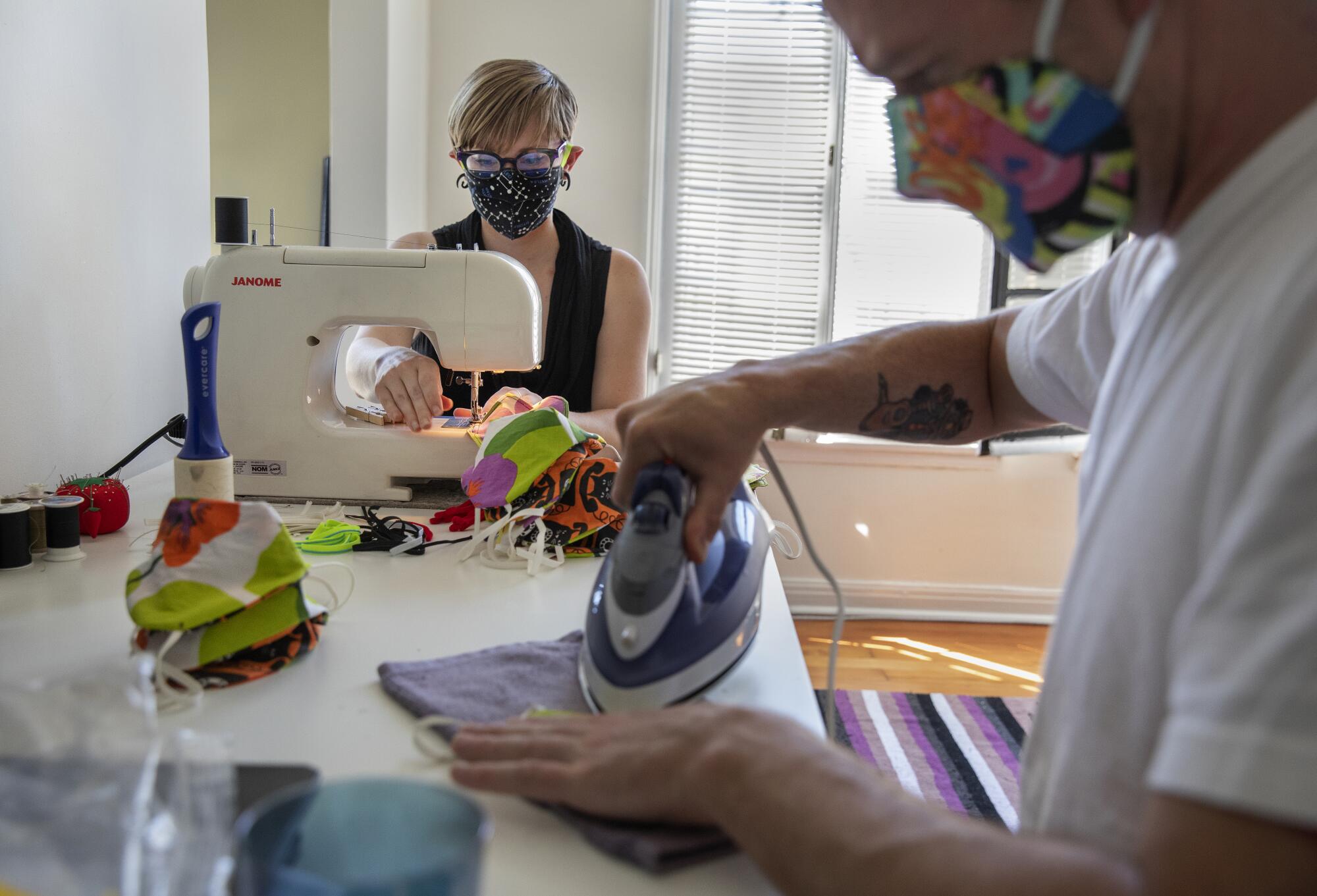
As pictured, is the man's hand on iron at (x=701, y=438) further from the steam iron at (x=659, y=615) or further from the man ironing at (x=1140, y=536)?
the man ironing at (x=1140, y=536)

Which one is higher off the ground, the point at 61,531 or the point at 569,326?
the point at 569,326

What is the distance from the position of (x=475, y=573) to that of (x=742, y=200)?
2461 millimetres

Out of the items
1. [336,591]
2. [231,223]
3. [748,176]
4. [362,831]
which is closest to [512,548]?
[336,591]

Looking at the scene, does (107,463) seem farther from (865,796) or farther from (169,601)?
(865,796)

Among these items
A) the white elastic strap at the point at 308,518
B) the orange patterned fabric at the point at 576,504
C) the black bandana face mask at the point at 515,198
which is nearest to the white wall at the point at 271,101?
the black bandana face mask at the point at 515,198

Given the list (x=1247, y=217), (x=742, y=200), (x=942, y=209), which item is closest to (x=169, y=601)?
(x=1247, y=217)

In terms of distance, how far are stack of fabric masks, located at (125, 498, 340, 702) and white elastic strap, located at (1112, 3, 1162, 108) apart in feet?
2.44

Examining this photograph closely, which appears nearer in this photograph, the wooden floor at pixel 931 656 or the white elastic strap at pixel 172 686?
the white elastic strap at pixel 172 686

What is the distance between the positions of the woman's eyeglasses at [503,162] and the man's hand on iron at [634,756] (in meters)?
1.47

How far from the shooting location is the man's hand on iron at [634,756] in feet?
1.94

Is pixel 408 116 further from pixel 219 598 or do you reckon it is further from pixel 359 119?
pixel 219 598

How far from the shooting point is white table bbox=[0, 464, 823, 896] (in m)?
0.60

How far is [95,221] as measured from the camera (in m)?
1.58

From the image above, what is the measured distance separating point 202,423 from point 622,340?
1.25 meters
